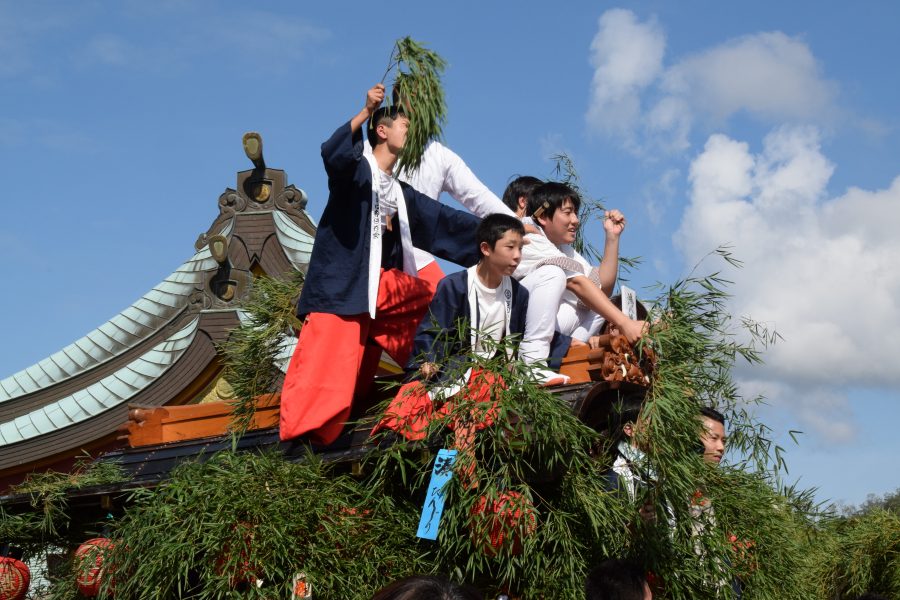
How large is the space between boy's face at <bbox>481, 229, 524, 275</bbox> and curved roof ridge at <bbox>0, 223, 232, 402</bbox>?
247 inches

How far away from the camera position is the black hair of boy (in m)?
3.54

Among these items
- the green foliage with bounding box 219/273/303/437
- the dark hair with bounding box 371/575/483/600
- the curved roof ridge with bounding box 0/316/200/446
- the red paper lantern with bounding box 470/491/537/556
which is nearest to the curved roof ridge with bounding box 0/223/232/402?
the curved roof ridge with bounding box 0/316/200/446

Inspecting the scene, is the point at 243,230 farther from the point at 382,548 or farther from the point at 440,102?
the point at 382,548

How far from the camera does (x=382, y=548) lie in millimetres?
3121

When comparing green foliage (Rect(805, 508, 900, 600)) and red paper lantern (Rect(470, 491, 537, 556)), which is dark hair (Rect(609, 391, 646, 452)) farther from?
green foliage (Rect(805, 508, 900, 600))

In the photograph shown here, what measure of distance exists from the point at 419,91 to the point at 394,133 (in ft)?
1.01

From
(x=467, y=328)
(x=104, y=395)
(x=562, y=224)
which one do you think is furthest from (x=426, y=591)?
(x=104, y=395)

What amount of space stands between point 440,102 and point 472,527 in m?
1.57

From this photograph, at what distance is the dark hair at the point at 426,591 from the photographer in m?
1.57

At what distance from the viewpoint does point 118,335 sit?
9.64 metres

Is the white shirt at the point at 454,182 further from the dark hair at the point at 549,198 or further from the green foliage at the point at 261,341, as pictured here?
the green foliage at the point at 261,341

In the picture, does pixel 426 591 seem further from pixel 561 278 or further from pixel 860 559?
pixel 860 559

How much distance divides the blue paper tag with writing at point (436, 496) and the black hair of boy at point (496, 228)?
2.95 ft

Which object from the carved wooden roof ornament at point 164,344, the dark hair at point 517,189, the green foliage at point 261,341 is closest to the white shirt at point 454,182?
the dark hair at point 517,189
